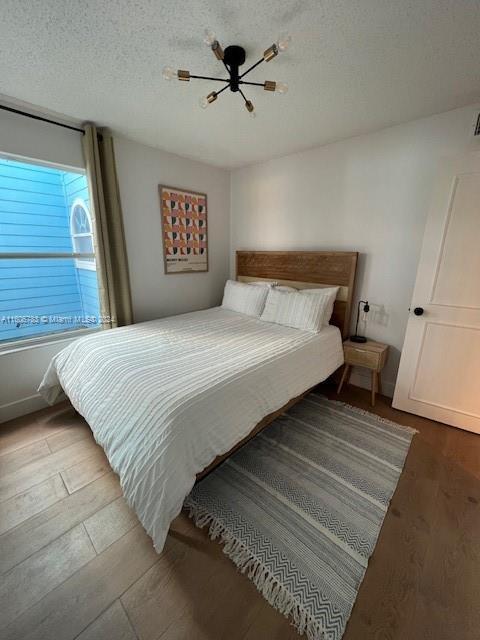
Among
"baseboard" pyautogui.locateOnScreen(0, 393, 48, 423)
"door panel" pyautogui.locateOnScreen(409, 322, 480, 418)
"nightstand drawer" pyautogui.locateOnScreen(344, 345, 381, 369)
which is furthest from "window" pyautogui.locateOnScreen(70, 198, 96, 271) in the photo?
"door panel" pyautogui.locateOnScreen(409, 322, 480, 418)

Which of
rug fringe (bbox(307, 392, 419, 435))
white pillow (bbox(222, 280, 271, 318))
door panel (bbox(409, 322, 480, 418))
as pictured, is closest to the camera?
door panel (bbox(409, 322, 480, 418))

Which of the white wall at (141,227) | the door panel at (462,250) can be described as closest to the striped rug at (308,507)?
the door panel at (462,250)

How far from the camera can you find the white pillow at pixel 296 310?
7.82ft

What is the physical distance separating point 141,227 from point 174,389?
207 cm

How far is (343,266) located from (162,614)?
2.66 metres

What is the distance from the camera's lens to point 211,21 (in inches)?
47.3

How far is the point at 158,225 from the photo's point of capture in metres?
2.87

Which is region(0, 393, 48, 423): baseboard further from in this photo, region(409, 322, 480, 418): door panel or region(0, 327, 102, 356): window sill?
region(409, 322, 480, 418): door panel

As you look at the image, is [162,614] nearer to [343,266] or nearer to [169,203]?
[343,266]

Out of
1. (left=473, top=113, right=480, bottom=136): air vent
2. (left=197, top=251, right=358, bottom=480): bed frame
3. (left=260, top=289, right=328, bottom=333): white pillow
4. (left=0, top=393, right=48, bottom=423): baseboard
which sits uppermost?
(left=473, top=113, right=480, bottom=136): air vent

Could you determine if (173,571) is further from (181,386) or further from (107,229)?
(107,229)

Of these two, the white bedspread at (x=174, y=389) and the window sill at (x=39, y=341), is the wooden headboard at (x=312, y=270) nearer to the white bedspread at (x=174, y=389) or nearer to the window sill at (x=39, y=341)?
the white bedspread at (x=174, y=389)

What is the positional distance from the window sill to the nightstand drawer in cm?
252

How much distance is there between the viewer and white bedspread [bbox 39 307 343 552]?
44.1 inches
